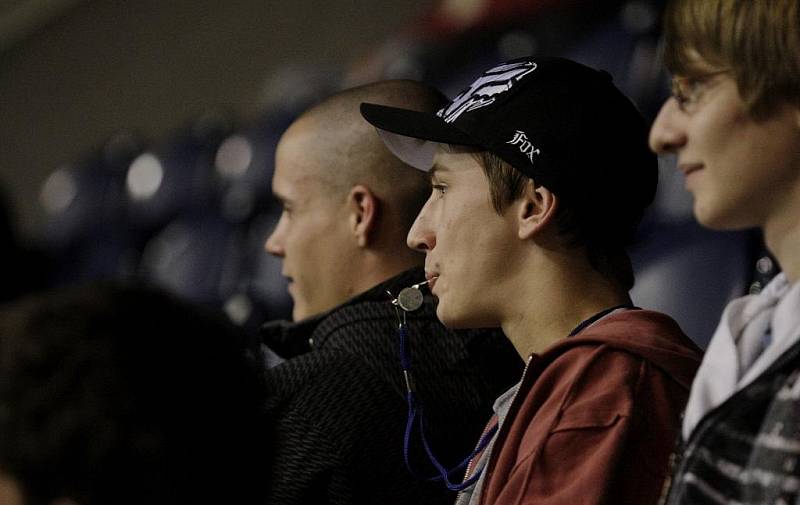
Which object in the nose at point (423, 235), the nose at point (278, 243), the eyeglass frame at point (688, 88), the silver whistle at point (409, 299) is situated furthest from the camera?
the nose at point (278, 243)

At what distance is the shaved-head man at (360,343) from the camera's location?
1.60 metres

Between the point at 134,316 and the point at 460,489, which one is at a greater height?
the point at 134,316

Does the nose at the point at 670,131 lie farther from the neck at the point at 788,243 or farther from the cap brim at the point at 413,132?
the cap brim at the point at 413,132

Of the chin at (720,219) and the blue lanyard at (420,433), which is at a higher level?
the chin at (720,219)

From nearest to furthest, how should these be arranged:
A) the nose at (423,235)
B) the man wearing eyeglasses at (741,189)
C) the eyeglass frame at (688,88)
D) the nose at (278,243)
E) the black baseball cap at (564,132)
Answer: the man wearing eyeglasses at (741,189), the eyeglass frame at (688,88), the black baseball cap at (564,132), the nose at (423,235), the nose at (278,243)

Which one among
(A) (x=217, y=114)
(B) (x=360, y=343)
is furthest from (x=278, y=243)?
(A) (x=217, y=114)

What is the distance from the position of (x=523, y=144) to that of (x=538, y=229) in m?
0.09

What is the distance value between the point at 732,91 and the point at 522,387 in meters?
0.39

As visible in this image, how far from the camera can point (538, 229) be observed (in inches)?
56.7

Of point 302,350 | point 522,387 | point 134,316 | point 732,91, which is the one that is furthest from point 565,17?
point 134,316

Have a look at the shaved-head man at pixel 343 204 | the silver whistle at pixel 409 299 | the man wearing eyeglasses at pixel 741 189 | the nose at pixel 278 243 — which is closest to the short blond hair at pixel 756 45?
the man wearing eyeglasses at pixel 741 189

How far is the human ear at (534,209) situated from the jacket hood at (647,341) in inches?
5.0

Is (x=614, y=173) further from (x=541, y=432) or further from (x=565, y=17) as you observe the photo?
(x=565, y=17)

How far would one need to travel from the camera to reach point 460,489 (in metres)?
1.44
